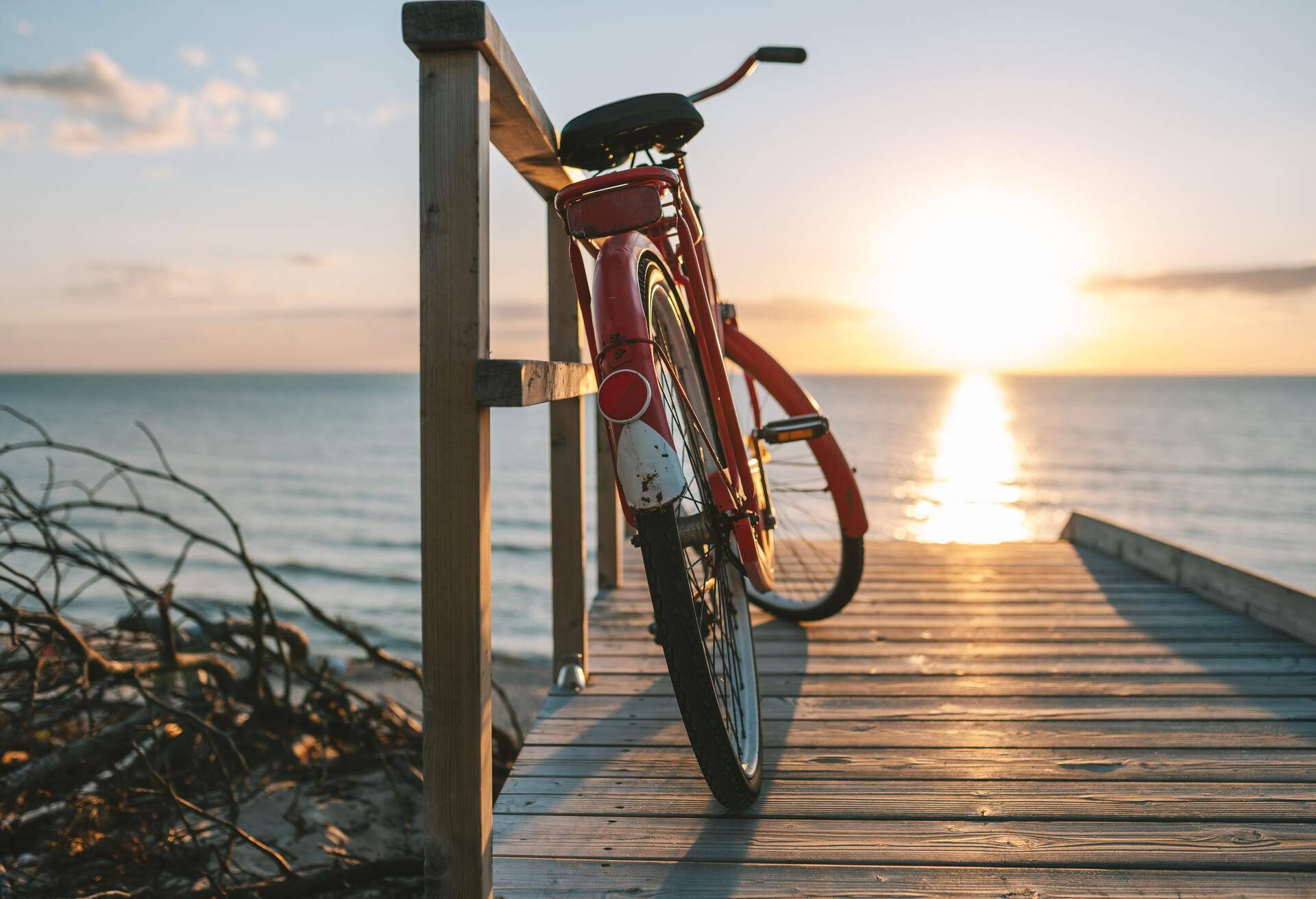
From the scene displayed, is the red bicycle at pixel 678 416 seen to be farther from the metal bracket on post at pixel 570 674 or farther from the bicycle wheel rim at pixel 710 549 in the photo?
the metal bracket on post at pixel 570 674

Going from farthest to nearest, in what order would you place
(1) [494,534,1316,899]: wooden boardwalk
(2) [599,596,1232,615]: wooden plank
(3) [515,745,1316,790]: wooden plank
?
1. (2) [599,596,1232,615]: wooden plank
2. (3) [515,745,1316,790]: wooden plank
3. (1) [494,534,1316,899]: wooden boardwalk

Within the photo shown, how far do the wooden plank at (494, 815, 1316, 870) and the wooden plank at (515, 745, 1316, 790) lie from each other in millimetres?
189

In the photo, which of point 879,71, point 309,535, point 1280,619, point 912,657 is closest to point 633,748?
point 912,657

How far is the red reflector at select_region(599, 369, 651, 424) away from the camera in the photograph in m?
1.26

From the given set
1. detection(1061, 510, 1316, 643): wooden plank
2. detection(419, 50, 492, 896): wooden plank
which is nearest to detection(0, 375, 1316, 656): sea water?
detection(419, 50, 492, 896): wooden plank

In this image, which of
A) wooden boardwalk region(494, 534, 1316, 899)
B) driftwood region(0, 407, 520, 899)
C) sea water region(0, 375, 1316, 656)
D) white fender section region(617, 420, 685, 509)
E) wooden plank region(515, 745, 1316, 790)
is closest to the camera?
white fender section region(617, 420, 685, 509)

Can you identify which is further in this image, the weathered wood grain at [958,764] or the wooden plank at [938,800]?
the weathered wood grain at [958,764]

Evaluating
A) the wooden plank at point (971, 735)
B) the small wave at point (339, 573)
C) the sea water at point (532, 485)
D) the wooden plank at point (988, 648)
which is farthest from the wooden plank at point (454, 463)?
the small wave at point (339, 573)

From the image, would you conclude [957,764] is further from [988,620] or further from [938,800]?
[988,620]

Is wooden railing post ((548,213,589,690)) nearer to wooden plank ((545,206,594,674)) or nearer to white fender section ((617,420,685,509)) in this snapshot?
wooden plank ((545,206,594,674))

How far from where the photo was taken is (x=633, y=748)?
6.09 ft

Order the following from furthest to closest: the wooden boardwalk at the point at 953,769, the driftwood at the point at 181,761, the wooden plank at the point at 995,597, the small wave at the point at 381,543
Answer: the small wave at the point at 381,543 → the wooden plank at the point at 995,597 → the driftwood at the point at 181,761 → the wooden boardwalk at the point at 953,769

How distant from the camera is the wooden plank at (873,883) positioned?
129cm

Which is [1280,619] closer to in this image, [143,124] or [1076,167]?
[1076,167]
